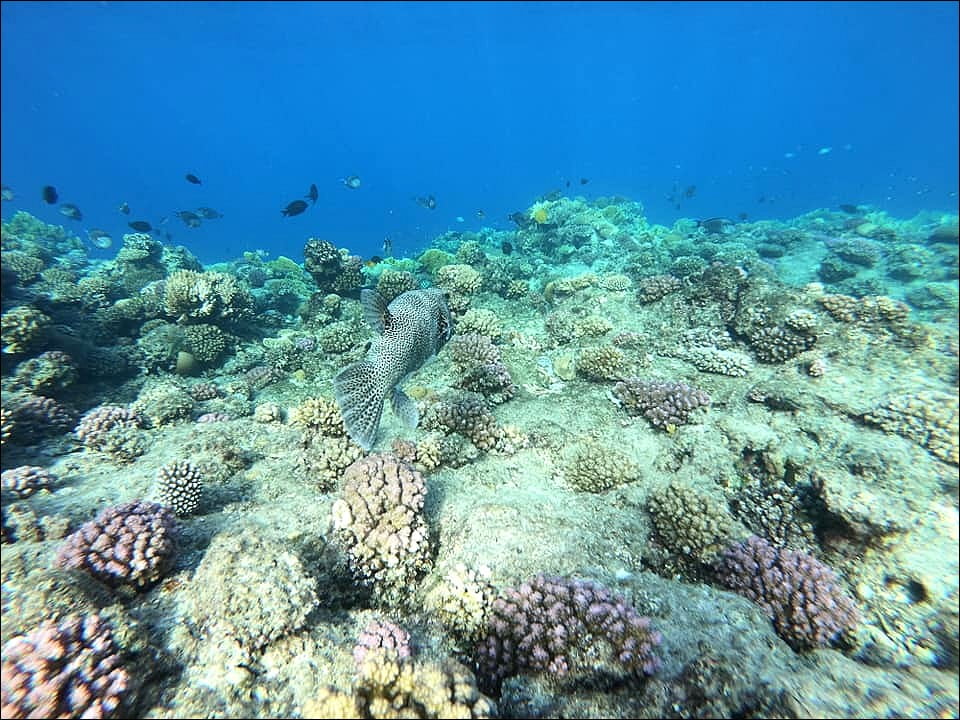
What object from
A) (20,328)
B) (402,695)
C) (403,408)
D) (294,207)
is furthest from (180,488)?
(294,207)

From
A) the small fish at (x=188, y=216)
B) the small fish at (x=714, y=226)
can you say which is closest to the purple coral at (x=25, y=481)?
the small fish at (x=188, y=216)

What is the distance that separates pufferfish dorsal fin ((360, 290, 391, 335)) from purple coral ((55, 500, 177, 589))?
132 inches

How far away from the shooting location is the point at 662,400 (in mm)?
7055

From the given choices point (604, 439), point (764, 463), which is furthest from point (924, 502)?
point (604, 439)

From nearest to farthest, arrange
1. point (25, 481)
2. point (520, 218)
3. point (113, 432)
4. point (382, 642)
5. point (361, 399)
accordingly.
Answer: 1. point (382, 642)
2. point (25, 481)
3. point (361, 399)
4. point (113, 432)
5. point (520, 218)

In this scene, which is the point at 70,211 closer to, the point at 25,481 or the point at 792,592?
the point at 25,481

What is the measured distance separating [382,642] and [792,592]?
4250 millimetres

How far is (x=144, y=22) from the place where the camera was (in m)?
96.4

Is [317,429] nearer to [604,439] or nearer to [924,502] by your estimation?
[604,439]

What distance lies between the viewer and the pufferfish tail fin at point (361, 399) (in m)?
5.41

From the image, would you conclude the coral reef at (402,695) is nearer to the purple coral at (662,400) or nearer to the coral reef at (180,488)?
the coral reef at (180,488)

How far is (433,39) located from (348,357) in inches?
6993

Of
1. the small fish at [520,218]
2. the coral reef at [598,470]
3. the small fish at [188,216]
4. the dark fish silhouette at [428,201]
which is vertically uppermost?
the dark fish silhouette at [428,201]

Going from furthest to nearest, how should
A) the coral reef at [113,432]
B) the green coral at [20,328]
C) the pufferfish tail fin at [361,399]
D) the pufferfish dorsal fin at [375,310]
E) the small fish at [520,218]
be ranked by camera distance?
1. the small fish at [520,218]
2. the green coral at [20,328]
3. the coral reef at [113,432]
4. the pufferfish dorsal fin at [375,310]
5. the pufferfish tail fin at [361,399]
